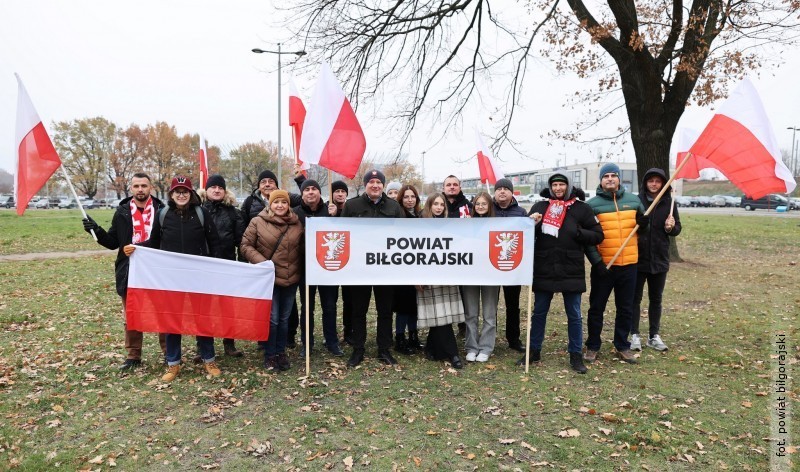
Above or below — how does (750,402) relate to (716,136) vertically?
below

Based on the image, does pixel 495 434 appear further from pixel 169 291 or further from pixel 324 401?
pixel 169 291

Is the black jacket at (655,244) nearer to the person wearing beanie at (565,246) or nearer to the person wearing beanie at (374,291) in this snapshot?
the person wearing beanie at (565,246)

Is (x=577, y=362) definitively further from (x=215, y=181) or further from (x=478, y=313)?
(x=215, y=181)

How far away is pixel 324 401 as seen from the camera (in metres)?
4.83

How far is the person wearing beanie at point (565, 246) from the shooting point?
5.45 m

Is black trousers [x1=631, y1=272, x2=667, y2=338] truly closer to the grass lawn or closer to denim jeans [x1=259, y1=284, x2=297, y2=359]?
the grass lawn

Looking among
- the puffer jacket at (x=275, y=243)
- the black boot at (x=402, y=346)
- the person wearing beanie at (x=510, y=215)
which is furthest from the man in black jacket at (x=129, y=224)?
the person wearing beanie at (x=510, y=215)

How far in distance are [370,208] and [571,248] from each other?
228cm

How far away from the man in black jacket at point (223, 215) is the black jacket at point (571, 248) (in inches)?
141

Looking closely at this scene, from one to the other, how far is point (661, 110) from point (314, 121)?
9.50 meters

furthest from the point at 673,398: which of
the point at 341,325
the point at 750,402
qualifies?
the point at 341,325

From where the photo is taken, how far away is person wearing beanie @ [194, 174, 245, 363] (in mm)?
5852

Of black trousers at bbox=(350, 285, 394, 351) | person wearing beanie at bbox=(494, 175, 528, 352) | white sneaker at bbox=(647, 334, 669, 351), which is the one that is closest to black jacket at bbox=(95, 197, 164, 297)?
black trousers at bbox=(350, 285, 394, 351)

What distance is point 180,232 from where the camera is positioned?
17.6 feet
